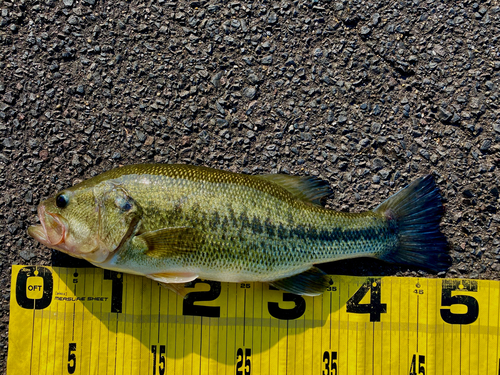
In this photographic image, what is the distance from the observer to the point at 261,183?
3.03 meters

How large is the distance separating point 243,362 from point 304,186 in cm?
159

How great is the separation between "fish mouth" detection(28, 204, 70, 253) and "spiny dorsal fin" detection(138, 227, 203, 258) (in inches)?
23.7

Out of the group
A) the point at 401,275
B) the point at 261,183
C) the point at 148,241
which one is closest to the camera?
the point at 148,241

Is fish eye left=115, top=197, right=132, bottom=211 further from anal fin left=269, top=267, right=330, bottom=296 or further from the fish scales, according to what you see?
anal fin left=269, top=267, right=330, bottom=296

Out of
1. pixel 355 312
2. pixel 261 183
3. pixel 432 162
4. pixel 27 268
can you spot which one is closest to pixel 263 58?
pixel 261 183

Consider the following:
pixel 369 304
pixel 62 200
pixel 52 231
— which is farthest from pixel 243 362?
pixel 62 200

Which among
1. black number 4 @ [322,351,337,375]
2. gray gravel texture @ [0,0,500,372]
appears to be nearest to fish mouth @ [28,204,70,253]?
gray gravel texture @ [0,0,500,372]

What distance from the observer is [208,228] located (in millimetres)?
2803

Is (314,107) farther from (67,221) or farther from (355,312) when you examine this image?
(67,221)

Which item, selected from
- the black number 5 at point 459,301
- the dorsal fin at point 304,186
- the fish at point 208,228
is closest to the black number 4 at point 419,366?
the black number 5 at point 459,301

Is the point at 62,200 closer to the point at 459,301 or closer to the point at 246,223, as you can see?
the point at 246,223

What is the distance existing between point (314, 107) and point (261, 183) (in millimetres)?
930

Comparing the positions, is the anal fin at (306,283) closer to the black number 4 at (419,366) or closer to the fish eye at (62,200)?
the black number 4 at (419,366)

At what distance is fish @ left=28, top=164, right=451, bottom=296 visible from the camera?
278 centimetres
